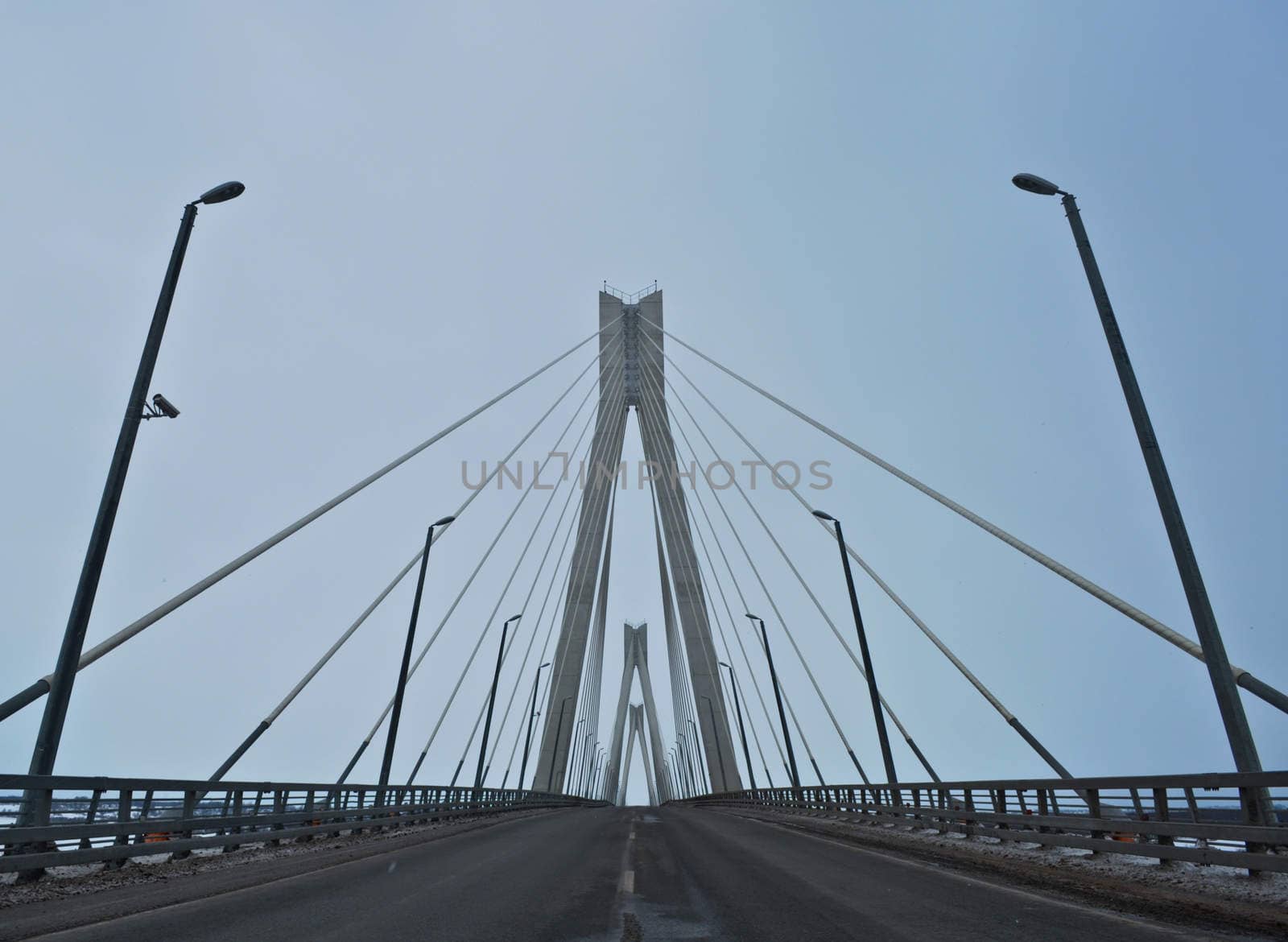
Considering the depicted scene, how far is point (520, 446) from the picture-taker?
108 feet

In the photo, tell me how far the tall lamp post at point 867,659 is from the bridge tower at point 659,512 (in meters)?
13.3

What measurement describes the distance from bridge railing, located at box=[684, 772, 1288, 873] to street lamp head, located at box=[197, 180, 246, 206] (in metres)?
14.6

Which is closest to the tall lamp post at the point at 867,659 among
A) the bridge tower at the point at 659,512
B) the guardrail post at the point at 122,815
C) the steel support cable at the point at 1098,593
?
the steel support cable at the point at 1098,593

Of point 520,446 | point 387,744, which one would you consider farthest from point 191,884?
point 520,446

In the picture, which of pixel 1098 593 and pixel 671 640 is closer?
pixel 1098 593

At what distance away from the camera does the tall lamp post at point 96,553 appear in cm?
1107

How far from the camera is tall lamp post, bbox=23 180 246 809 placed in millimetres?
11070

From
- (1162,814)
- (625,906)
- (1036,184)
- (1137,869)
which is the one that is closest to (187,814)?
(625,906)

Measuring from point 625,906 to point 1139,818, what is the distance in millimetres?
8179

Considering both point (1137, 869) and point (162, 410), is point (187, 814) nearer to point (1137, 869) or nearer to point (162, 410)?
point (162, 410)

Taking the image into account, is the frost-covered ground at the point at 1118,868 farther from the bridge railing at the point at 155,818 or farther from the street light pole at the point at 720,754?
the street light pole at the point at 720,754

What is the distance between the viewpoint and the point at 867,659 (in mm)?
28469

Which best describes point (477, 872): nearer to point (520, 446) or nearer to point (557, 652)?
point (520, 446)

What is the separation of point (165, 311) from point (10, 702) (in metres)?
5.74
